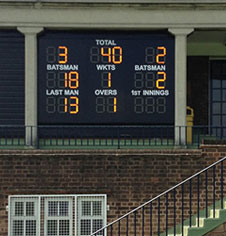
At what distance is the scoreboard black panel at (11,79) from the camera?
12.5 metres

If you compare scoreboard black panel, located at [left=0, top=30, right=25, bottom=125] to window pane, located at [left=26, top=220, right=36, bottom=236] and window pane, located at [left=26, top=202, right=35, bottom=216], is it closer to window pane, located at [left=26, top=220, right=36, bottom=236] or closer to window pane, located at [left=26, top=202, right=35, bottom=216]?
window pane, located at [left=26, top=202, right=35, bottom=216]

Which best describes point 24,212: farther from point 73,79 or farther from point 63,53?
point 63,53

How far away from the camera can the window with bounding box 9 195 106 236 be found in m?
11.2

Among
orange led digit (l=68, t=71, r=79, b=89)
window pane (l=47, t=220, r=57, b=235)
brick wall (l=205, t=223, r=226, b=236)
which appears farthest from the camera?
orange led digit (l=68, t=71, r=79, b=89)

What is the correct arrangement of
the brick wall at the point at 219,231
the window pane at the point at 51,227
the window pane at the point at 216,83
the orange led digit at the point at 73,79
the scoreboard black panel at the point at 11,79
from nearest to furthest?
the brick wall at the point at 219,231 < the window pane at the point at 51,227 < the orange led digit at the point at 73,79 < the scoreboard black panel at the point at 11,79 < the window pane at the point at 216,83

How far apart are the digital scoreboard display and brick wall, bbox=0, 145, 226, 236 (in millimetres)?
1520

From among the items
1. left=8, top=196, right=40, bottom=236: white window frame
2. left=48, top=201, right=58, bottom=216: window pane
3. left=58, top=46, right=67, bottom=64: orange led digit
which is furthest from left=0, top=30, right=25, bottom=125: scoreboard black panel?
left=48, top=201, right=58, bottom=216: window pane

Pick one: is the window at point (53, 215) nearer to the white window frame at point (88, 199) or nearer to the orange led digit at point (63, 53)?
the white window frame at point (88, 199)

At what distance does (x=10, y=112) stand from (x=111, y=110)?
307 cm

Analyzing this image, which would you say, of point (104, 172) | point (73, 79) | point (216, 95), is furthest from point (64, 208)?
point (216, 95)

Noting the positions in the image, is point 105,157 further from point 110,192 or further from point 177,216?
point 177,216

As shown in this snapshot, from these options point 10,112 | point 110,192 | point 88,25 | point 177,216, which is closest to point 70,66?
point 88,25

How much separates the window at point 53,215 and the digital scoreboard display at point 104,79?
7.98ft

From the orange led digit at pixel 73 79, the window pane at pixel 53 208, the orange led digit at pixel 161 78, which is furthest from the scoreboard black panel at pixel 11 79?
the orange led digit at pixel 161 78
